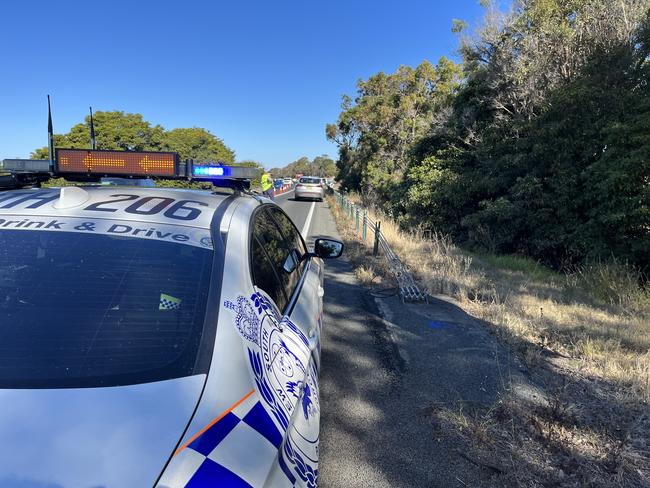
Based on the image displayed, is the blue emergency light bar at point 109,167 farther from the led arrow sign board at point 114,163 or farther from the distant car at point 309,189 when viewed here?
the distant car at point 309,189

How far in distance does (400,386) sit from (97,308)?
272 cm

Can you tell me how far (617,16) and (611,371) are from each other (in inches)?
391

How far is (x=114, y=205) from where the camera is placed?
2221 millimetres

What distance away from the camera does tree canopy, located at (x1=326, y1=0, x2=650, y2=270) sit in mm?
8703

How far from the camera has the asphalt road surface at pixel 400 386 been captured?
2.61 m

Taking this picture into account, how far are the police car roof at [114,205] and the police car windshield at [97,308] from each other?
163 millimetres

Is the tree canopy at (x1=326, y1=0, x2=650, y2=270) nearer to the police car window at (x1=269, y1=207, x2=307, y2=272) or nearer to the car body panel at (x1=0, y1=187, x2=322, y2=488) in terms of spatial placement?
the police car window at (x1=269, y1=207, x2=307, y2=272)

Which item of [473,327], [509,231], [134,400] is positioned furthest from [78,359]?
[509,231]

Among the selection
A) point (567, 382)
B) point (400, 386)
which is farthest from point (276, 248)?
point (567, 382)

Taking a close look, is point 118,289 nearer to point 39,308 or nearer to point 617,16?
point 39,308

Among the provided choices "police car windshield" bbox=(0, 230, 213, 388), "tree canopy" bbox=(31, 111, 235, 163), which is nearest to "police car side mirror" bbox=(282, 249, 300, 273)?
"police car windshield" bbox=(0, 230, 213, 388)

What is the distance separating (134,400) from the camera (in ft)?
4.13

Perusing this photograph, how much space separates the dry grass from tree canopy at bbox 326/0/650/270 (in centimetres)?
222

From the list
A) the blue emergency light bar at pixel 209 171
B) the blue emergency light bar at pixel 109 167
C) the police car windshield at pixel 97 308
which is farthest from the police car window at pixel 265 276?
the blue emergency light bar at pixel 209 171
